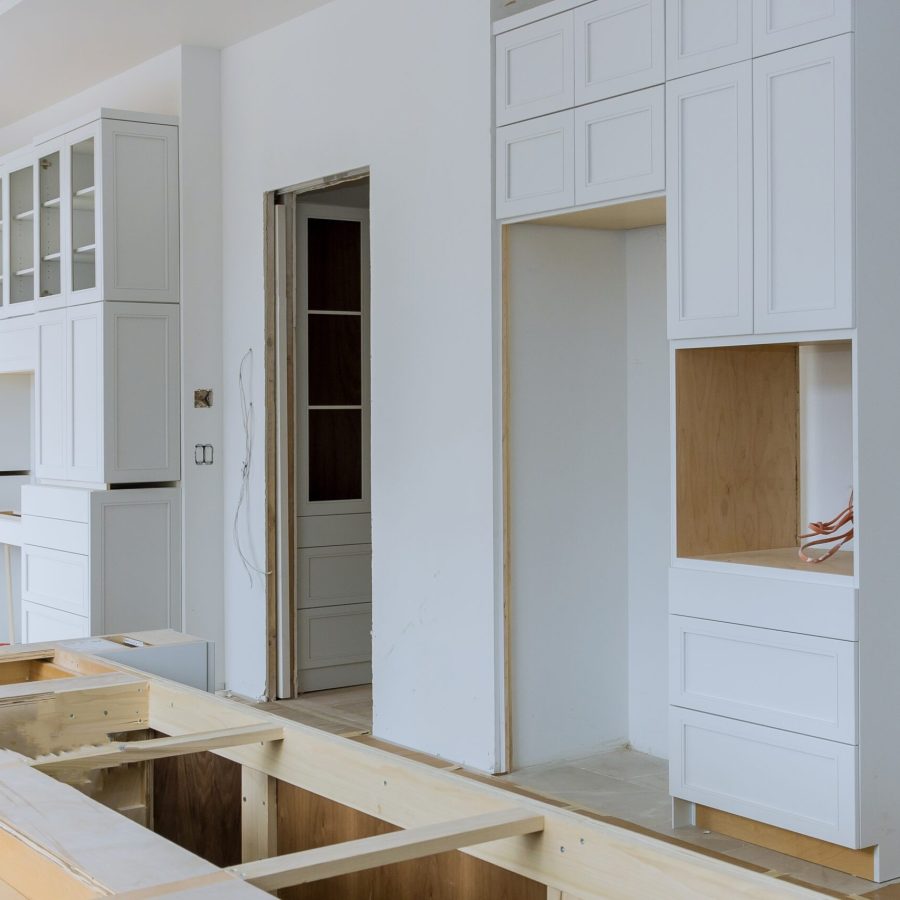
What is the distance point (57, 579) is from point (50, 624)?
0.78 ft

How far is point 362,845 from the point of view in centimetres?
137

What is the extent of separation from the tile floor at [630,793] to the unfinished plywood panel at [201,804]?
5.82 feet

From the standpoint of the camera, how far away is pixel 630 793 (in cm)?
425

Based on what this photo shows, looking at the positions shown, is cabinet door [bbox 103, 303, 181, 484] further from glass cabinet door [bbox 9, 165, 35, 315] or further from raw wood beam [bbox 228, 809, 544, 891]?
raw wood beam [bbox 228, 809, 544, 891]

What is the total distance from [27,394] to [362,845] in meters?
7.00

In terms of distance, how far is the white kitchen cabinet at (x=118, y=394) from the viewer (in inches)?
229

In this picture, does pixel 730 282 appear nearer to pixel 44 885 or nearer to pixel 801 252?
pixel 801 252

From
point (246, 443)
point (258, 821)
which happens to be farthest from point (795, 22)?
point (246, 443)

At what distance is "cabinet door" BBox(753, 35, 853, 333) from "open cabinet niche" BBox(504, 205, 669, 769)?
99 cm

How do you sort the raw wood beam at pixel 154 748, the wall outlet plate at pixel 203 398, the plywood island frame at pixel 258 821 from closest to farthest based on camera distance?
the plywood island frame at pixel 258 821, the raw wood beam at pixel 154 748, the wall outlet plate at pixel 203 398

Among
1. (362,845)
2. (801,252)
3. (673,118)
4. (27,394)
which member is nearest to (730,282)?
(801,252)

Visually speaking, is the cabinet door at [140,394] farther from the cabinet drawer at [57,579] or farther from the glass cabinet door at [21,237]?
the glass cabinet door at [21,237]

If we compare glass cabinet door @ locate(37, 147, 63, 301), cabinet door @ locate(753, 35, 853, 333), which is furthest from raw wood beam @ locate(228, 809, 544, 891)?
glass cabinet door @ locate(37, 147, 63, 301)

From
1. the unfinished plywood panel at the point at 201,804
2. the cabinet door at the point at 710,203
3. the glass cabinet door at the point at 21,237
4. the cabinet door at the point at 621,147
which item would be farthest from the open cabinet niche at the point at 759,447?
the glass cabinet door at the point at 21,237
